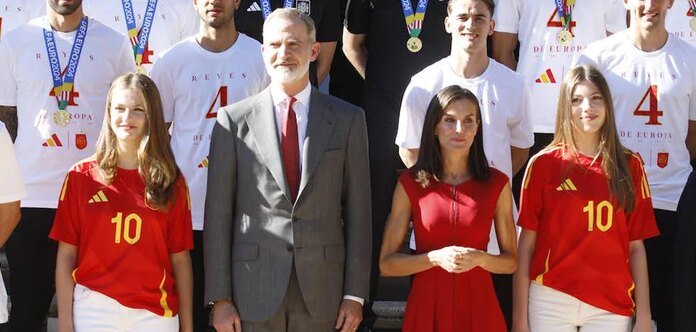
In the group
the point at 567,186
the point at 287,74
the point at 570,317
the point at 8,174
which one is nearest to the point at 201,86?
the point at 287,74

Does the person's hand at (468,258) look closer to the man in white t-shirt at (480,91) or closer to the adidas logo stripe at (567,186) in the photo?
the adidas logo stripe at (567,186)

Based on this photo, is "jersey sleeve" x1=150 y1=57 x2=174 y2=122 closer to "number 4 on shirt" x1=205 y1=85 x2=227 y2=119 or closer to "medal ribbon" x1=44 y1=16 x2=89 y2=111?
"number 4 on shirt" x1=205 y1=85 x2=227 y2=119

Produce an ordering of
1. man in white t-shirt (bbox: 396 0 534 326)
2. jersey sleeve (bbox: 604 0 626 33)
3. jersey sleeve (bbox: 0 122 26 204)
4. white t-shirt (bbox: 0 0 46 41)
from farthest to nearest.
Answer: white t-shirt (bbox: 0 0 46 41) < jersey sleeve (bbox: 604 0 626 33) < man in white t-shirt (bbox: 396 0 534 326) < jersey sleeve (bbox: 0 122 26 204)

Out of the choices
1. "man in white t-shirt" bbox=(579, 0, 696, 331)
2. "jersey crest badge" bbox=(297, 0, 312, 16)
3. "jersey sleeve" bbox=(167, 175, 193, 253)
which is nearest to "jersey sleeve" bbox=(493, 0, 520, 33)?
"man in white t-shirt" bbox=(579, 0, 696, 331)

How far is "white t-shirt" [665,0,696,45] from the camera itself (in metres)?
6.82

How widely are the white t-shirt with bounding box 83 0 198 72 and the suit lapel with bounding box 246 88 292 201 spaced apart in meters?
1.84

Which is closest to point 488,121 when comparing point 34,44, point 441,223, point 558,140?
point 558,140

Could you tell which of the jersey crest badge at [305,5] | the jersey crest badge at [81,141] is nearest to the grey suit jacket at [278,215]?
the jersey crest badge at [81,141]

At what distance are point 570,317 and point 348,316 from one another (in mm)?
1023

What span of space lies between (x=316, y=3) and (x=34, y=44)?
5.94ft

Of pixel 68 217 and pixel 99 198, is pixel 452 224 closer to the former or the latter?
pixel 99 198

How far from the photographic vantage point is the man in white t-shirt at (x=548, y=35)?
6.51m

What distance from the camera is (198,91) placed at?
5.80 m

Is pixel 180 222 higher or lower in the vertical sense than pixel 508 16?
lower
